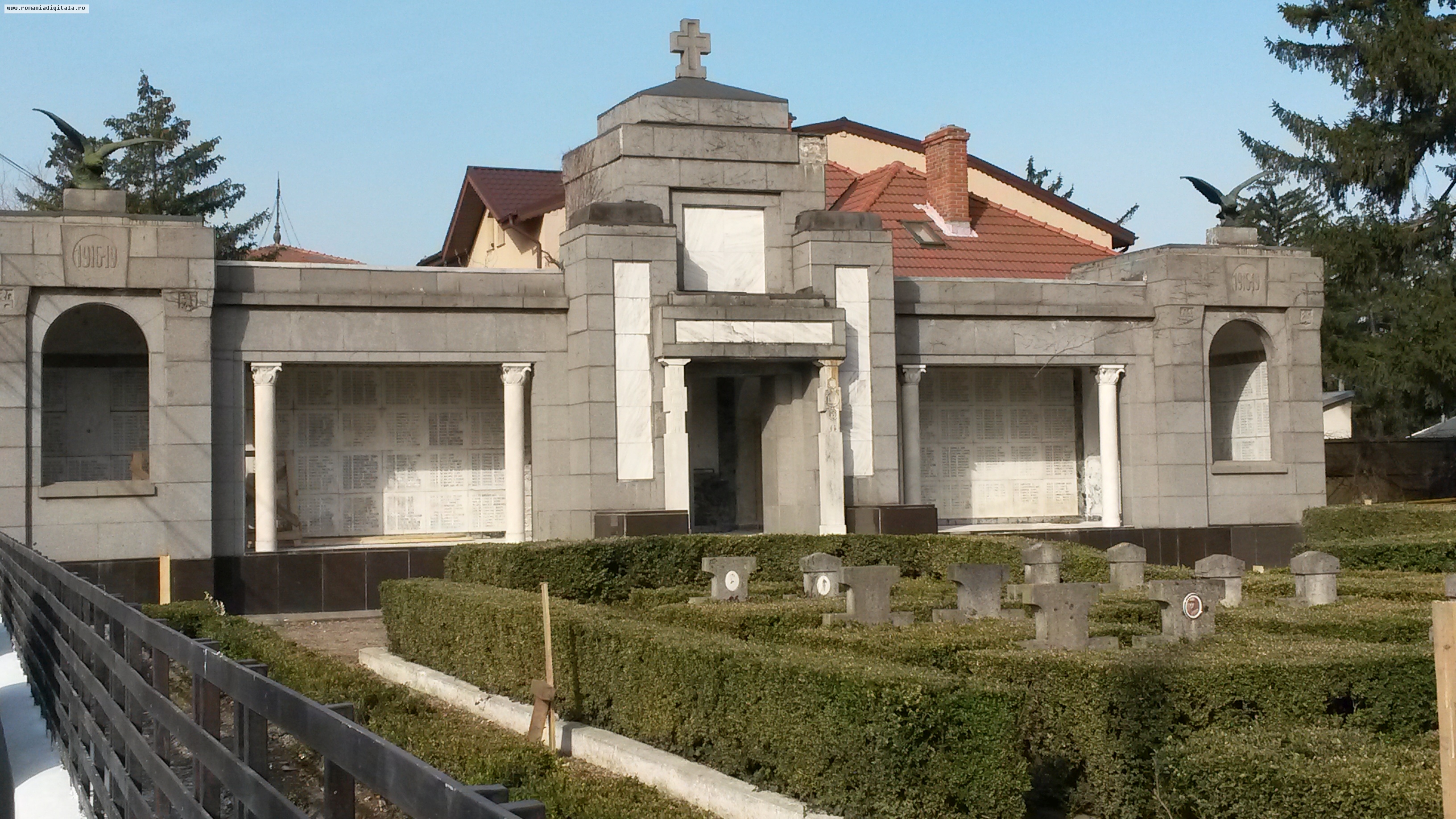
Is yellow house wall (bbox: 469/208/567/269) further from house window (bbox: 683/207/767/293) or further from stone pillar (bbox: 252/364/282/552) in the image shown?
stone pillar (bbox: 252/364/282/552)

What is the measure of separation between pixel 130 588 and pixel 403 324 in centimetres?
488

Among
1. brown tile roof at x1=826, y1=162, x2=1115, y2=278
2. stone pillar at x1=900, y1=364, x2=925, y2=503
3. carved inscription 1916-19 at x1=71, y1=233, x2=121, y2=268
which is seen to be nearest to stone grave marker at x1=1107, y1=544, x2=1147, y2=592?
stone pillar at x1=900, y1=364, x2=925, y2=503

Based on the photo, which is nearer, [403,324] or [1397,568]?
[1397,568]

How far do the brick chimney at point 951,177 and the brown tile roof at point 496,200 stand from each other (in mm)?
7852

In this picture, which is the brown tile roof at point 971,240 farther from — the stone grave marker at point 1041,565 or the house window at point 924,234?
the stone grave marker at point 1041,565

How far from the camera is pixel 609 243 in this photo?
21.3 meters

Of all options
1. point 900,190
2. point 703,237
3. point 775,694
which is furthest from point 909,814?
point 900,190

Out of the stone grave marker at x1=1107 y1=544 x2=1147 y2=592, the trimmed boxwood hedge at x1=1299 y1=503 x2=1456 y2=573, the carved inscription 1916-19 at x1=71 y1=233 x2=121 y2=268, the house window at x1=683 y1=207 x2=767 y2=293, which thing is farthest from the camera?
the house window at x1=683 y1=207 x2=767 y2=293

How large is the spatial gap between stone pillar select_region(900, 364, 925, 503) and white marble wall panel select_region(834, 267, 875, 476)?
4.71 ft

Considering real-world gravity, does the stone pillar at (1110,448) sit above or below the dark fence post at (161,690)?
above

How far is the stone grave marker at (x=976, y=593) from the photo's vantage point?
13500 millimetres

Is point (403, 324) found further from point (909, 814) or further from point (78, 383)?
point (909, 814)

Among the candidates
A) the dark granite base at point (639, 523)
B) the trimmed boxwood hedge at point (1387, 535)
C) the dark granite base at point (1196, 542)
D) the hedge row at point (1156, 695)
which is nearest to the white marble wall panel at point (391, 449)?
the dark granite base at point (639, 523)

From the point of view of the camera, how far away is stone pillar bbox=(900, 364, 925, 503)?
77.3ft
